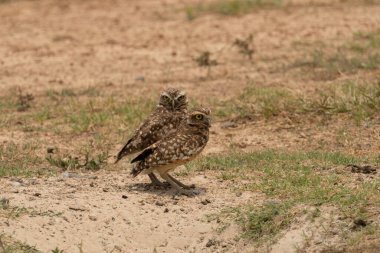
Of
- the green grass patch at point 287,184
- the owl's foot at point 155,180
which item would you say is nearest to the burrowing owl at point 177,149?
the owl's foot at point 155,180

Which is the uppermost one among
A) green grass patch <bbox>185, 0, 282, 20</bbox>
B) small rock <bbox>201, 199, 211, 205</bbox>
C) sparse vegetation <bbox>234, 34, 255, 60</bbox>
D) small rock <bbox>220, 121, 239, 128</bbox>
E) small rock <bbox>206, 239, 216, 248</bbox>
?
green grass patch <bbox>185, 0, 282, 20</bbox>

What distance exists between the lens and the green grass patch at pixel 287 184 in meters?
9.34

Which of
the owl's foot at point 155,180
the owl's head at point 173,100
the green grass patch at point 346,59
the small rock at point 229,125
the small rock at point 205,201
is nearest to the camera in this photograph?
the small rock at point 205,201

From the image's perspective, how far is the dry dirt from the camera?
9.41 m

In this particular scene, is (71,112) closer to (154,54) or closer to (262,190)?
(154,54)

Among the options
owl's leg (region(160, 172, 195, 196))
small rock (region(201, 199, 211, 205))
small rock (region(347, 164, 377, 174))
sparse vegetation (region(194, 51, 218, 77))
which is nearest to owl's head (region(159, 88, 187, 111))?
owl's leg (region(160, 172, 195, 196))

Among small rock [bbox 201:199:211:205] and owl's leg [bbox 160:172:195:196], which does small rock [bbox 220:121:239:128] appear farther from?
small rock [bbox 201:199:211:205]

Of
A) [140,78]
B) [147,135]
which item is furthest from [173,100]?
[140,78]

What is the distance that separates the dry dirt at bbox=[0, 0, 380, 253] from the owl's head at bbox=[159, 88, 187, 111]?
34.2 inches

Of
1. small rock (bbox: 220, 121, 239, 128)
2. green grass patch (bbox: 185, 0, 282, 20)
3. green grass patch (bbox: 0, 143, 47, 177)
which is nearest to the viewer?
green grass patch (bbox: 0, 143, 47, 177)

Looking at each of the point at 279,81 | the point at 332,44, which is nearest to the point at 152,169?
the point at 279,81

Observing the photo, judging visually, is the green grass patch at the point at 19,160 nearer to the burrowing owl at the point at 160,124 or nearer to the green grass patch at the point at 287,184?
the burrowing owl at the point at 160,124

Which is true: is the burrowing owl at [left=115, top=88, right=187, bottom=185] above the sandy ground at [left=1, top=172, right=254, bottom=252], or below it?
above

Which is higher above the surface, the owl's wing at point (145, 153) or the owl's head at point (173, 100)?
the owl's head at point (173, 100)
